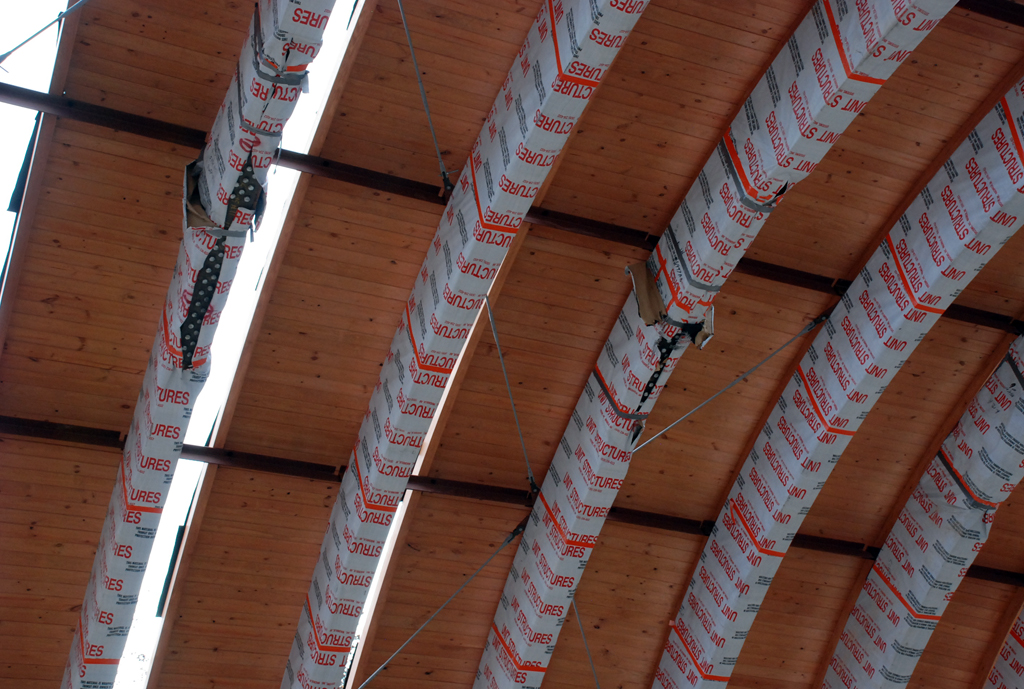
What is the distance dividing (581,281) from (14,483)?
30.6 ft

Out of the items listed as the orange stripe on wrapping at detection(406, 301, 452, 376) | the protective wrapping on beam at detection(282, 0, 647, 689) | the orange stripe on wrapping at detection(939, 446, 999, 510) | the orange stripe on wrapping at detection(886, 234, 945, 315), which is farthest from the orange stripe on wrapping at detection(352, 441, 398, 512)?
the orange stripe on wrapping at detection(939, 446, 999, 510)

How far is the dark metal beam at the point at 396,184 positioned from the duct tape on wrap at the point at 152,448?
1.29 metres

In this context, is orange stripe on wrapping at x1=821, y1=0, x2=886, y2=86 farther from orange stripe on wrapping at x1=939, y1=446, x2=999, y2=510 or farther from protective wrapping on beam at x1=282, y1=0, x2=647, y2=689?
orange stripe on wrapping at x1=939, y1=446, x2=999, y2=510

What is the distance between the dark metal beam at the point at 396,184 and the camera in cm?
1209

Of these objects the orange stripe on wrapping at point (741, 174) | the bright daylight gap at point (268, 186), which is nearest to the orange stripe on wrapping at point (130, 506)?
the bright daylight gap at point (268, 186)

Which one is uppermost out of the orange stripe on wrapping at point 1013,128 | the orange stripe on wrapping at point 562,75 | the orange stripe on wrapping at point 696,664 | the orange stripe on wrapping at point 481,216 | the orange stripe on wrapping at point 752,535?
Result: the orange stripe on wrapping at point 1013,128

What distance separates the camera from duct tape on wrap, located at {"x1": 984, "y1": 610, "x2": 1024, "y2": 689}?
18.8 meters

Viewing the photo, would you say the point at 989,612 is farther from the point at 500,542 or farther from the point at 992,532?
the point at 500,542

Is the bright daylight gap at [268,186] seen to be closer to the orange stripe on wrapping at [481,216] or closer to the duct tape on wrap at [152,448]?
the duct tape on wrap at [152,448]

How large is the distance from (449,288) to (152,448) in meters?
4.74

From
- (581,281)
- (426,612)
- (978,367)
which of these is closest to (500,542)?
(426,612)

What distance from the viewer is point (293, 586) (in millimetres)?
16281

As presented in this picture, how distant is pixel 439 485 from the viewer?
617 inches

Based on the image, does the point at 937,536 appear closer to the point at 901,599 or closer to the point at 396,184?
the point at 901,599
